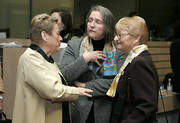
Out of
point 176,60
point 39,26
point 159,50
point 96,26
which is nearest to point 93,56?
point 96,26

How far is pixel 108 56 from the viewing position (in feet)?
8.20

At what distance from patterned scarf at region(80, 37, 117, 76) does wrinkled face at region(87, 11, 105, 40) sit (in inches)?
3.5

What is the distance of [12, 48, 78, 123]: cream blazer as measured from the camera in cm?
207

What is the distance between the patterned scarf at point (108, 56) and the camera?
8.12 ft

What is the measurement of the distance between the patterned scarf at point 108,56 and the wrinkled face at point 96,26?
0.29ft

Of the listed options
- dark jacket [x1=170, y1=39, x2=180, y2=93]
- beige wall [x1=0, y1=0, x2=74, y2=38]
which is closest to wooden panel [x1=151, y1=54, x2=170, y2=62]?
dark jacket [x1=170, y1=39, x2=180, y2=93]

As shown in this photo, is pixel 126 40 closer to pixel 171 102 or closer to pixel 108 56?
pixel 108 56

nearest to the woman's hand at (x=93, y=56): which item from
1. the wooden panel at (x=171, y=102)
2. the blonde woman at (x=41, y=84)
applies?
the blonde woman at (x=41, y=84)

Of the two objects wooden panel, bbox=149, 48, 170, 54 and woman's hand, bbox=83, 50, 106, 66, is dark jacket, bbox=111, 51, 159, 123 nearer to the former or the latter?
woman's hand, bbox=83, 50, 106, 66

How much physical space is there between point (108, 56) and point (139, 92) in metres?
0.63

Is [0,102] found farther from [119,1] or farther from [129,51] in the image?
[119,1]

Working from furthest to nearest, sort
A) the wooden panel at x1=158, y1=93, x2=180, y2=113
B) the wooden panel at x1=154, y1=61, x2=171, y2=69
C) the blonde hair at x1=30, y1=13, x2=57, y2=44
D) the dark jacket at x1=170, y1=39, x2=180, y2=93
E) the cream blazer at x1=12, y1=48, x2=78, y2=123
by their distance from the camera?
the wooden panel at x1=154, y1=61, x2=171, y2=69 < the wooden panel at x1=158, y1=93, x2=180, y2=113 < the dark jacket at x1=170, y1=39, x2=180, y2=93 < the blonde hair at x1=30, y1=13, x2=57, y2=44 < the cream blazer at x1=12, y1=48, x2=78, y2=123

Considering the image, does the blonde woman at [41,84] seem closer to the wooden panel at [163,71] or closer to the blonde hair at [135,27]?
the blonde hair at [135,27]

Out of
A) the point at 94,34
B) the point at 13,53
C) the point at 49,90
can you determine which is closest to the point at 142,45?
the point at 94,34
